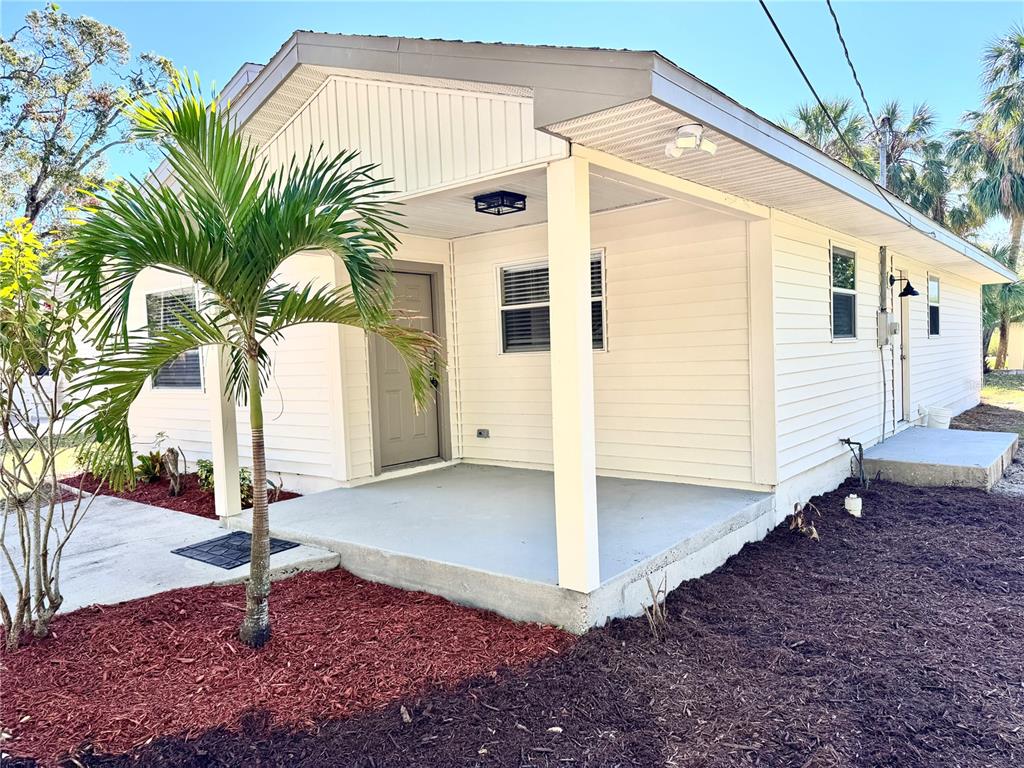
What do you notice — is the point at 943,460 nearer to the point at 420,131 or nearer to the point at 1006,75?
the point at 420,131

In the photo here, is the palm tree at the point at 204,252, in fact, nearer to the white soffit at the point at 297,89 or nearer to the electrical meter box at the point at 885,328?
the white soffit at the point at 297,89

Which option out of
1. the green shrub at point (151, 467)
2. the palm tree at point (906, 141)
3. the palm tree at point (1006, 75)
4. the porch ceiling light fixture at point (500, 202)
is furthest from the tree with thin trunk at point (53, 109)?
the palm tree at point (1006, 75)

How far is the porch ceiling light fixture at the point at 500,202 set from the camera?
186 inches

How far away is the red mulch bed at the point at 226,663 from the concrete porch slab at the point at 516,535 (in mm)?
169

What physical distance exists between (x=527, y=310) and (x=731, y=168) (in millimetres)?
2772

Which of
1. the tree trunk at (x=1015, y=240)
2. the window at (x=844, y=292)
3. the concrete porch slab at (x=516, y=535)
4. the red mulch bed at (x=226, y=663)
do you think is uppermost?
the tree trunk at (x=1015, y=240)

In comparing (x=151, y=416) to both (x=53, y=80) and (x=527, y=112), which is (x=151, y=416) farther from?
(x=53, y=80)

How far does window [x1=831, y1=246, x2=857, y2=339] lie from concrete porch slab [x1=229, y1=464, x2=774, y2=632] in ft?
8.49

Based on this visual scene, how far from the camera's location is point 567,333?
10.5 feet

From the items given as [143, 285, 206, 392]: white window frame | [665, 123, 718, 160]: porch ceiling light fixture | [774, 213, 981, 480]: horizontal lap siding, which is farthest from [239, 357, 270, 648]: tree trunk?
[143, 285, 206, 392]: white window frame

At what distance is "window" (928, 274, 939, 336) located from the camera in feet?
34.3

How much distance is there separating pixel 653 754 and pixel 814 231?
511 centimetres

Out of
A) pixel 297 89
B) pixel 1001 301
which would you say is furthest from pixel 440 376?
pixel 1001 301

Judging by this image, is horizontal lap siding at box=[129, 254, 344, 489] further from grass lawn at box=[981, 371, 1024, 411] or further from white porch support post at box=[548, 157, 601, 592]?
grass lawn at box=[981, 371, 1024, 411]
